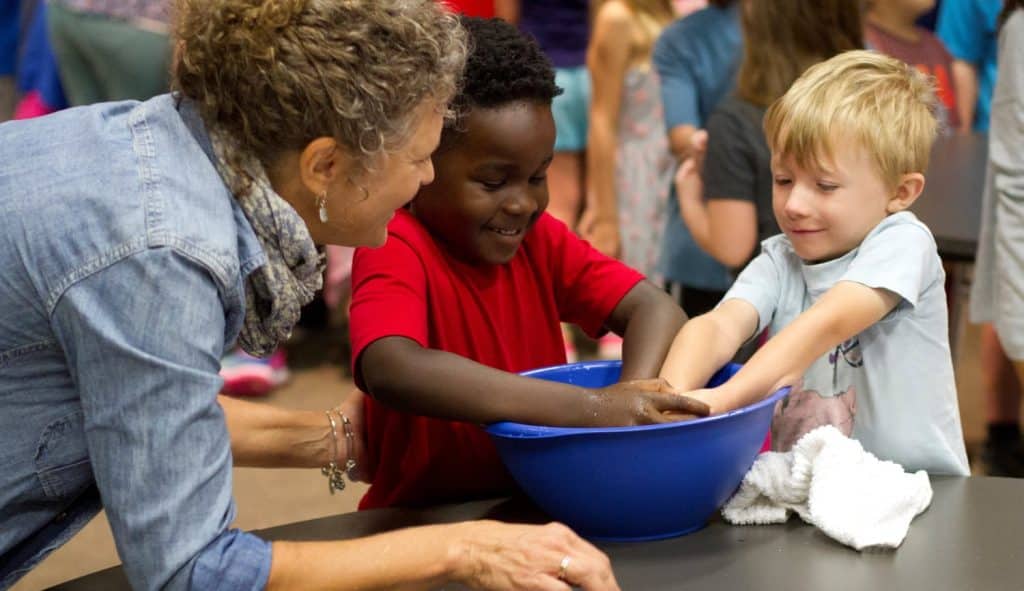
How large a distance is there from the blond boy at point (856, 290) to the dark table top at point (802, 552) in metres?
0.11

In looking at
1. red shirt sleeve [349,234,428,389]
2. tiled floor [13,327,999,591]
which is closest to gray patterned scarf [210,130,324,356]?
red shirt sleeve [349,234,428,389]

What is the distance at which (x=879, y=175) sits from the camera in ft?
4.91

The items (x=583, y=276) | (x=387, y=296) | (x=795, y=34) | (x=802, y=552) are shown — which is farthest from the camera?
(x=795, y=34)

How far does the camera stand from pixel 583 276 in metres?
1.68

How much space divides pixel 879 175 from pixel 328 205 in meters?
0.66

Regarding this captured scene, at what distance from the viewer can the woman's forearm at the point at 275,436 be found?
1.61 meters

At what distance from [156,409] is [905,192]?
0.92 meters

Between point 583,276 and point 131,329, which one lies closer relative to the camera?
point 131,329

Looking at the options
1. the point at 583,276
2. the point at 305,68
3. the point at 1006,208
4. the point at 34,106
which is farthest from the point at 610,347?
the point at 305,68

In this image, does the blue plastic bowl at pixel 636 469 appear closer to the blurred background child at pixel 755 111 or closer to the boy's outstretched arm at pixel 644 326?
the boy's outstretched arm at pixel 644 326

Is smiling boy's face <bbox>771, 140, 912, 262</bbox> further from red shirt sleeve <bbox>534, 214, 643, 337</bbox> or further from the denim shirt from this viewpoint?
the denim shirt

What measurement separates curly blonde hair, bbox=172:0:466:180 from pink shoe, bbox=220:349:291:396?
9.13ft

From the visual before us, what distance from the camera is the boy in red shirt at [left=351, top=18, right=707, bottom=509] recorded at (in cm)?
137

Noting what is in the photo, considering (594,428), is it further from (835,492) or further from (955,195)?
(955,195)
